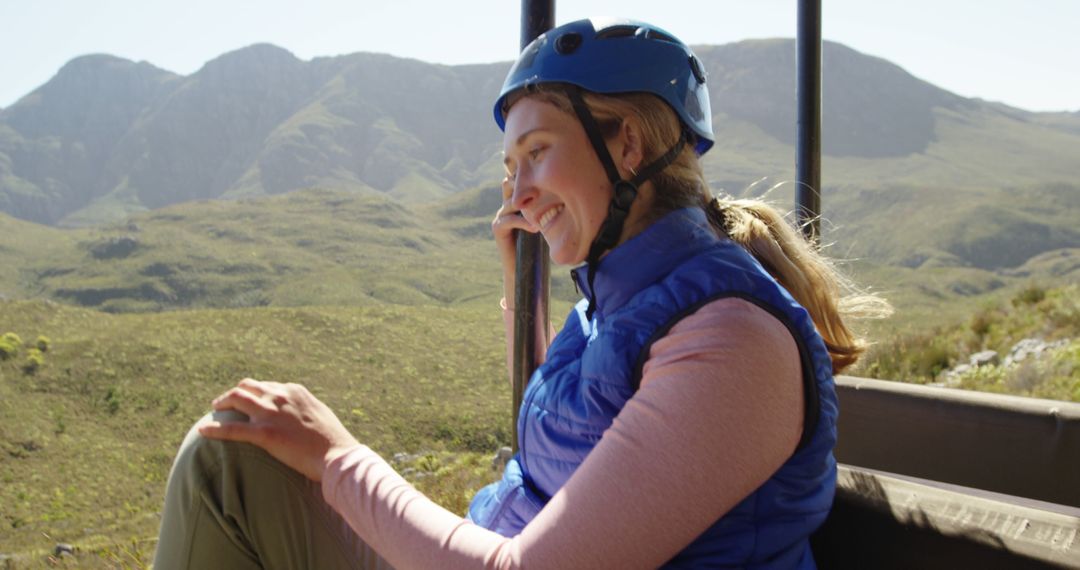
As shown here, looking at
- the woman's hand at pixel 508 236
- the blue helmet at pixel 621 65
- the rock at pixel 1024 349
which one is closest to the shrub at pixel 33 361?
the rock at pixel 1024 349

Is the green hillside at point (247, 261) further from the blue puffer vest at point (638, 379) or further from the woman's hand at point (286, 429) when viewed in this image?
the blue puffer vest at point (638, 379)

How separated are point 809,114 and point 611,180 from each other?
62.9 inches

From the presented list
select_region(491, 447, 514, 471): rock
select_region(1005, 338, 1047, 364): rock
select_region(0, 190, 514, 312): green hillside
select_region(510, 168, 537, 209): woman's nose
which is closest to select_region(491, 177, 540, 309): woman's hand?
select_region(510, 168, 537, 209): woman's nose

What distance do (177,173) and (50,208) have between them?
2337cm

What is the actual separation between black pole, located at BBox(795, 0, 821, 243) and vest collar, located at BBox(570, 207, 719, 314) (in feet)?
4.96

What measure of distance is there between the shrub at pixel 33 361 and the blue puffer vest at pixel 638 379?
43.0ft

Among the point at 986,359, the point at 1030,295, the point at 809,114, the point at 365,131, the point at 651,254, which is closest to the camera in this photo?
the point at 651,254

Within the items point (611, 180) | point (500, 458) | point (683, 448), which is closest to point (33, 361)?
point (500, 458)

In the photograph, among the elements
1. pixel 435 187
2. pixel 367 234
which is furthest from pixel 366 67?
pixel 367 234

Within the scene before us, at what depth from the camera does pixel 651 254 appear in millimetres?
1392

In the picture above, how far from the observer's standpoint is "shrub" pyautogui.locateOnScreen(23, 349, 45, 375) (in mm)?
12547

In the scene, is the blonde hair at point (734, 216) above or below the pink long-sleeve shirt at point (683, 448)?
above

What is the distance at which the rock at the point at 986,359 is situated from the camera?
22.8 feet

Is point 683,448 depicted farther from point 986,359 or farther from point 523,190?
point 986,359
